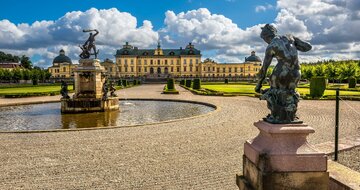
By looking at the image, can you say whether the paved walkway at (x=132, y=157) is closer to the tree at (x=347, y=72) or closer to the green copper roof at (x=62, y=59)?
the tree at (x=347, y=72)

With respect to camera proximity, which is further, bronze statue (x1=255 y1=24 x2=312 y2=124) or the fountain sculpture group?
bronze statue (x1=255 y1=24 x2=312 y2=124)

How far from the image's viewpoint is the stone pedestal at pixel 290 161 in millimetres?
3903

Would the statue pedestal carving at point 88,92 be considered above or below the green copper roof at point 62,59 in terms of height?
below

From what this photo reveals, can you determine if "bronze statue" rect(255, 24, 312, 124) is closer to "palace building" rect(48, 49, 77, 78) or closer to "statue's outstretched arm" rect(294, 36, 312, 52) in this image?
"statue's outstretched arm" rect(294, 36, 312, 52)

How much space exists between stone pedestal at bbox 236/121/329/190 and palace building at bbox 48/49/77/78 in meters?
107

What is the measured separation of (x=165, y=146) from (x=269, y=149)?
4971 mm

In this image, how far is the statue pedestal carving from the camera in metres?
17.5

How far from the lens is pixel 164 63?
104 m

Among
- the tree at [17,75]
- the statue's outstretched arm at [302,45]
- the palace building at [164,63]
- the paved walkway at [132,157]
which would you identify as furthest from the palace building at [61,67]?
the statue's outstretched arm at [302,45]

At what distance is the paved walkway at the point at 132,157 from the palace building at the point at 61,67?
9987 centimetres

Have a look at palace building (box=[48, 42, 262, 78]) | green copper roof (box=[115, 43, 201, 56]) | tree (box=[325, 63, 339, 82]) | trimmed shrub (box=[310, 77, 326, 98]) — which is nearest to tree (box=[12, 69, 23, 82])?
palace building (box=[48, 42, 262, 78])

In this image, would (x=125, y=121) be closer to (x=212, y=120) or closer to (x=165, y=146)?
(x=212, y=120)

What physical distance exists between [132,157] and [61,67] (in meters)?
106

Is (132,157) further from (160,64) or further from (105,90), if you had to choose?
(160,64)
